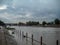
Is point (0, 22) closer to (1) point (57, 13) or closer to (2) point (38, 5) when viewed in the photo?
(2) point (38, 5)

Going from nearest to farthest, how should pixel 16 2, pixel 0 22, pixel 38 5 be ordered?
pixel 0 22 < pixel 16 2 < pixel 38 5

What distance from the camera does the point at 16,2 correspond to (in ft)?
10.6

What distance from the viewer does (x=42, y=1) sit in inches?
139

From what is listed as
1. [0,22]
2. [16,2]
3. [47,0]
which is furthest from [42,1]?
[0,22]

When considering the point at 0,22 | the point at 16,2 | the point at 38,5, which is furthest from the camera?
the point at 38,5

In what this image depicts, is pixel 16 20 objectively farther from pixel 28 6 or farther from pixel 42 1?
pixel 42 1

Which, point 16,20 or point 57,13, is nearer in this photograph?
point 16,20

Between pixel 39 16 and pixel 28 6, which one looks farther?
pixel 39 16

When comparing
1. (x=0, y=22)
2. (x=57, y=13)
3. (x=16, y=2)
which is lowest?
(x=0, y=22)

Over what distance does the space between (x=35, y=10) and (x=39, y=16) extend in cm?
21

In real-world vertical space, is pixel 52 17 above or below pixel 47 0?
below

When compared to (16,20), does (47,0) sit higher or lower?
higher

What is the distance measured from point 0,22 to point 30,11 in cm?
97

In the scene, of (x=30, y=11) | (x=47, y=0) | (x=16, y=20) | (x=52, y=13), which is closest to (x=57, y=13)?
(x=52, y=13)
